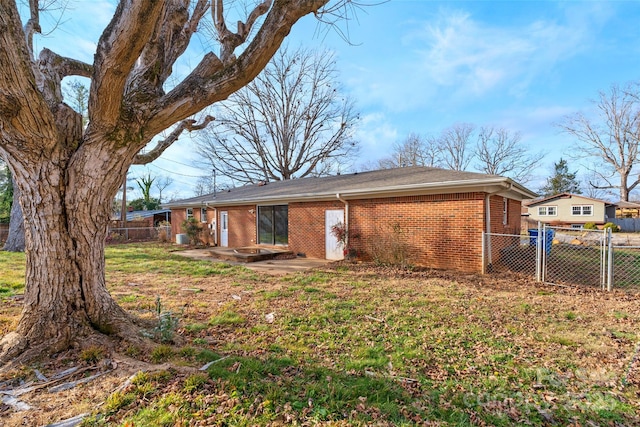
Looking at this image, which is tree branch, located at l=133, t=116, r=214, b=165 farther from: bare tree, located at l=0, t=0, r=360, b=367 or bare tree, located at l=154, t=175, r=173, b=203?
bare tree, located at l=154, t=175, r=173, b=203

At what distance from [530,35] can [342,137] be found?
52.6ft

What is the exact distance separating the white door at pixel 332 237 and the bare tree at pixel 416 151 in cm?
2279

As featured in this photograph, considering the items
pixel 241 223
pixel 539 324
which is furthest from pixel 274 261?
pixel 539 324

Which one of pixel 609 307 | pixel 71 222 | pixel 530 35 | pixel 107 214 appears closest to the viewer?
pixel 71 222

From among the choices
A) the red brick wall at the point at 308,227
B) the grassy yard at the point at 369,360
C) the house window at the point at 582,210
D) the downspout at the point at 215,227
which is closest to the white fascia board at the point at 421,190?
the red brick wall at the point at 308,227

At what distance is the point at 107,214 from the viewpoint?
10.8ft

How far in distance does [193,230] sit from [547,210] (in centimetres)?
3533

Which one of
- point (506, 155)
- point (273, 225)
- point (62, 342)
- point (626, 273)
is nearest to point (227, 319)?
point (62, 342)

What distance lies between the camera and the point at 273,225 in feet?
42.4

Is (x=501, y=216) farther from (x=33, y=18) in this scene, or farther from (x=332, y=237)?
(x=33, y=18)

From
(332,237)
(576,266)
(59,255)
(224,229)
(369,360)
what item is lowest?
(369,360)

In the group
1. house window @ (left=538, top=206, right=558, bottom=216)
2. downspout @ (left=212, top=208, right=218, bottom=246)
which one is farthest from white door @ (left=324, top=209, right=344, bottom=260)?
house window @ (left=538, top=206, right=558, bottom=216)

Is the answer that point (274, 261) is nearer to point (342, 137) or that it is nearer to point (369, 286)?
point (369, 286)

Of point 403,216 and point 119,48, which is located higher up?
point 119,48
